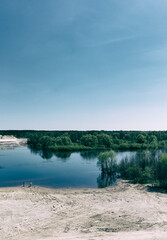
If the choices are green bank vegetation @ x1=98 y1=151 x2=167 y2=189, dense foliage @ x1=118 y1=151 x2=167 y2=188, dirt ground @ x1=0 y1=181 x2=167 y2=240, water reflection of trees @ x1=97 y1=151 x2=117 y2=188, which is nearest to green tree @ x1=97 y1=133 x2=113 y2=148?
green bank vegetation @ x1=98 y1=151 x2=167 y2=189

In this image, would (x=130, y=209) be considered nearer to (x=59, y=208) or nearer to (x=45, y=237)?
(x=59, y=208)

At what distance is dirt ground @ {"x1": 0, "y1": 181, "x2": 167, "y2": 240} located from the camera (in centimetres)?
1481

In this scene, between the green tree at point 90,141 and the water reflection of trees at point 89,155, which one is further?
the green tree at point 90,141

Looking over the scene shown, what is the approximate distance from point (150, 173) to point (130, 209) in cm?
1353

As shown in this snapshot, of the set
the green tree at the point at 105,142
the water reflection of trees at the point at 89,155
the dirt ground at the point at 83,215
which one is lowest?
the water reflection of trees at the point at 89,155

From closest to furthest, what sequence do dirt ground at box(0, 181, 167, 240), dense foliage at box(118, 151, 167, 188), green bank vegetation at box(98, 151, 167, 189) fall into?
dirt ground at box(0, 181, 167, 240)
dense foliage at box(118, 151, 167, 188)
green bank vegetation at box(98, 151, 167, 189)

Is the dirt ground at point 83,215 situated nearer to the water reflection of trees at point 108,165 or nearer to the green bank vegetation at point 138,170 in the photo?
the green bank vegetation at point 138,170

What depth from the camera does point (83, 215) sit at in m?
18.6

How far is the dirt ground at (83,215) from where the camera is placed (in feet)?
48.6

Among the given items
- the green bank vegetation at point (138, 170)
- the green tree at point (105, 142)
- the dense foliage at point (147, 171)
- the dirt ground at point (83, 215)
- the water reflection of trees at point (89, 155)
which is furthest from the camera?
the green tree at point (105, 142)

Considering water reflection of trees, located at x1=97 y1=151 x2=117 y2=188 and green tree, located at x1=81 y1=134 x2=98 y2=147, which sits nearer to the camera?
water reflection of trees, located at x1=97 y1=151 x2=117 y2=188

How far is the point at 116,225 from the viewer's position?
53.4 ft

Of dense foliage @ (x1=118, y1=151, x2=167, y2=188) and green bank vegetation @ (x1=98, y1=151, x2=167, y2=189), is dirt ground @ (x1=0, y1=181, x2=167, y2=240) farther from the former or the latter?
green bank vegetation @ (x1=98, y1=151, x2=167, y2=189)

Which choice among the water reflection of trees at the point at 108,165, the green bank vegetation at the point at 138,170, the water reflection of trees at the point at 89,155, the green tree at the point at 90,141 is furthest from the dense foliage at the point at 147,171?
the green tree at the point at 90,141
